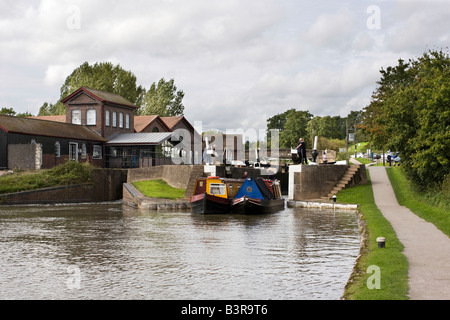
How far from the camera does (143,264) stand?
15195 mm

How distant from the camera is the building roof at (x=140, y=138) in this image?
53.0 meters

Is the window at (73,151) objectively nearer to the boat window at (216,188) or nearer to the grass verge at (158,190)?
the grass verge at (158,190)

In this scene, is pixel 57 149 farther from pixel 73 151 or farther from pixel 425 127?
pixel 425 127

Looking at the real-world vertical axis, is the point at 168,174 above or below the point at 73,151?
below

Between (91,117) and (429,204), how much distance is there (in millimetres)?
37690

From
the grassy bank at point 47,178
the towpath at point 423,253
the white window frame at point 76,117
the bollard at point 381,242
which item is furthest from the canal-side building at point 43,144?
the bollard at point 381,242

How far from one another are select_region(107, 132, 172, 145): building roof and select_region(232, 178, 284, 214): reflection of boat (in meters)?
21.2

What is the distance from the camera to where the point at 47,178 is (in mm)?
41094

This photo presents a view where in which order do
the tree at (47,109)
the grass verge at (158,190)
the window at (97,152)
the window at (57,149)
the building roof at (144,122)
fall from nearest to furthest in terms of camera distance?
1. the grass verge at (158,190)
2. the window at (57,149)
3. the window at (97,152)
4. the building roof at (144,122)
5. the tree at (47,109)

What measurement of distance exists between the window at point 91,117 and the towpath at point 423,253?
35.3 metres

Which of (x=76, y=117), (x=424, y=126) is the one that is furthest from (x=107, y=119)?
(x=424, y=126)
